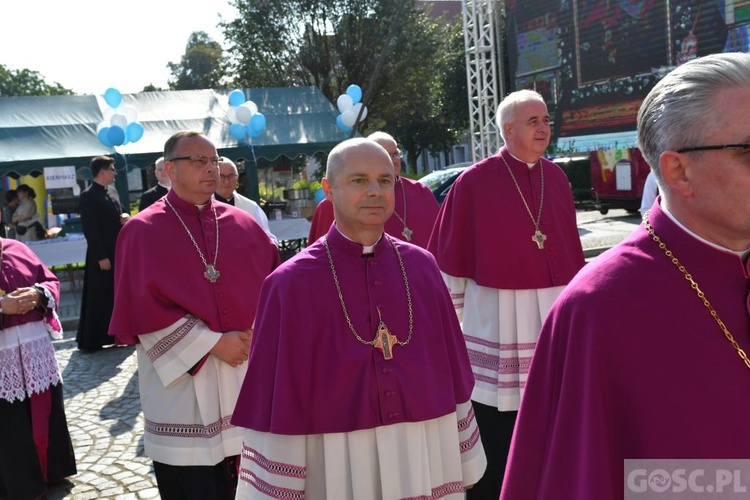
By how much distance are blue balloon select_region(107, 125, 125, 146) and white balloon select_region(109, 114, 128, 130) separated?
0.14 m

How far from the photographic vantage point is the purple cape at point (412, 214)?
558 centimetres

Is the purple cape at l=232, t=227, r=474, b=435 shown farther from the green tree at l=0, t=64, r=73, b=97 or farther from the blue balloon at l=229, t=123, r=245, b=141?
the green tree at l=0, t=64, r=73, b=97

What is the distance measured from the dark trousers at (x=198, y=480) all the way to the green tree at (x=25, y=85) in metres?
58.2

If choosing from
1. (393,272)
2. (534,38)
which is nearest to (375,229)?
(393,272)

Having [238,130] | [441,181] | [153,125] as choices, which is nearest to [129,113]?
[153,125]

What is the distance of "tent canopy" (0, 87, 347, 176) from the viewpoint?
507 inches

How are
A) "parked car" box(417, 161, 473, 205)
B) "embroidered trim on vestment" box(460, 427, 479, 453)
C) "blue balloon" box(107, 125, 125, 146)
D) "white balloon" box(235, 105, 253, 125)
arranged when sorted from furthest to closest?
"parked car" box(417, 161, 473, 205)
"white balloon" box(235, 105, 253, 125)
"blue balloon" box(107, 125, 125, 146)
"embroidered trim on vestment" box(460, 427, 479, 453)

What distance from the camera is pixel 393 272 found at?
2.75m

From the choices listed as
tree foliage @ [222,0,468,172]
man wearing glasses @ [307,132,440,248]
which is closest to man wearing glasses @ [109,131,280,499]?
man wearing glasses @ [307,132,440,248]

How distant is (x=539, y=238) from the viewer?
14.0 feet

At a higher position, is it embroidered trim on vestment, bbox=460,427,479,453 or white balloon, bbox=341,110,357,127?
white balloon, bbox=341,110,357,127

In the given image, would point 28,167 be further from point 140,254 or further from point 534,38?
point 534,38

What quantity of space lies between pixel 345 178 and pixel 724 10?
17.8 meters

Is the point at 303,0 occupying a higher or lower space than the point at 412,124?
higher
